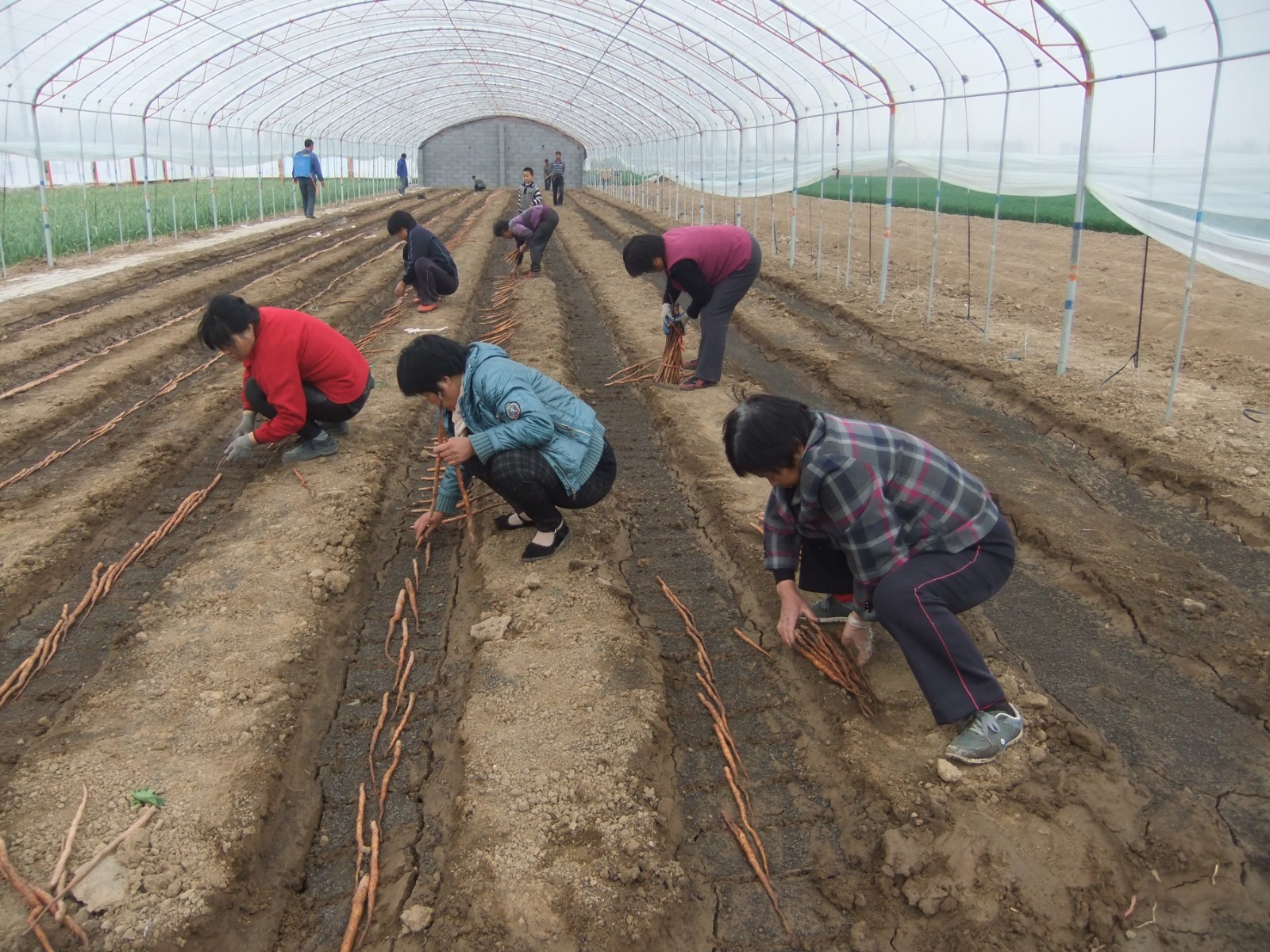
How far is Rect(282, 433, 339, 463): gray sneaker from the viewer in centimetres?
550

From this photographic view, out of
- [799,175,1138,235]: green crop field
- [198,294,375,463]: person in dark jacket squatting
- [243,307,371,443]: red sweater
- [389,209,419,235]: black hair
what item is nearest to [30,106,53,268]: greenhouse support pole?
[389,209,419,235]: black hair

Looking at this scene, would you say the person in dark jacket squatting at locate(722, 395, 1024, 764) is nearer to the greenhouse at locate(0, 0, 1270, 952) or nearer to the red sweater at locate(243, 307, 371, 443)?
the greenhouse at locate(0, 0, 1270, 952)

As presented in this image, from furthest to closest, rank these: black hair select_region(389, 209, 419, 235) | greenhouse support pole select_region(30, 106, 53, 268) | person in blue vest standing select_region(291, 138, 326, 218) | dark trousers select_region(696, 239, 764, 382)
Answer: person in blue vest standing select_region(291, 138, 326, 218)
greenhouse support pole select_region(30, 106, 53, 268)
black hair select_region(389, 209, 419, 235)
dark trousers select_region(696, 239, 764, 382)

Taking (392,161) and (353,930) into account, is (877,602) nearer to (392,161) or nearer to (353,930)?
(353,930)

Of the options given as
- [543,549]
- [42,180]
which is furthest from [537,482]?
[42,180]

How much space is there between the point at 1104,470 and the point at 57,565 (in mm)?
5544

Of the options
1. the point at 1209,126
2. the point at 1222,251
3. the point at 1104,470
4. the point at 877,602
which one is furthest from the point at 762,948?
the point at 1209,126

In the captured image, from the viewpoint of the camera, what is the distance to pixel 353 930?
2.39m

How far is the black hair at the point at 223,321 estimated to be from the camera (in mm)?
4516

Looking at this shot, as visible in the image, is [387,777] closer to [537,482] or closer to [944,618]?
[537,482]

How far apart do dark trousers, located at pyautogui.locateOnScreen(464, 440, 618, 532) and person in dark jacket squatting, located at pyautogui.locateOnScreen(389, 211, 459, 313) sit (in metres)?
5.79

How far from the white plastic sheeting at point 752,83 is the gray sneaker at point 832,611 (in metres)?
3.48

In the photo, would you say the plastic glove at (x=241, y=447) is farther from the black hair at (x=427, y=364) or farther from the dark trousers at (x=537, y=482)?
the black hair at (x=427, y=364)

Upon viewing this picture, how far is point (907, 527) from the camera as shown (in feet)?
9.05
